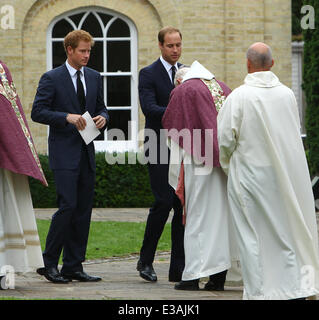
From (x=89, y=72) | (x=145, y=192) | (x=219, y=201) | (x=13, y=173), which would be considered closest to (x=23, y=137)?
(x=13, y=173)

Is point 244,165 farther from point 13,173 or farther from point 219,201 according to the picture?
point 13,173

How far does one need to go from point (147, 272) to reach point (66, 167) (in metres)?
1.20

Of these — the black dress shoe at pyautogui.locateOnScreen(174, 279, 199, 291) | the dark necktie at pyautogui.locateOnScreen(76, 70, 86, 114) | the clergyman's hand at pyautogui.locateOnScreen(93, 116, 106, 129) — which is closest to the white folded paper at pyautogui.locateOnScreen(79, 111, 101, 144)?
the clergyman's hand at pyautogui.locateOnScreen(93, 116, 106, 129)

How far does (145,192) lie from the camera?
16.5 m

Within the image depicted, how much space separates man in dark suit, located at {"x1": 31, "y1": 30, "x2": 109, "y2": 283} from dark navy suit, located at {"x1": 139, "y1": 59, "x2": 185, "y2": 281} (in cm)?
46

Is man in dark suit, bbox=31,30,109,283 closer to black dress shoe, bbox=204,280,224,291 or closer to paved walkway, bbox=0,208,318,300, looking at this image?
paved walkway, bbox=0,208,318,300

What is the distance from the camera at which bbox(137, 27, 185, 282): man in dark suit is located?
28.0 feet

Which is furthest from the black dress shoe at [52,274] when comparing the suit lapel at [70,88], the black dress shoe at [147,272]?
the suit lapel at [70,88]

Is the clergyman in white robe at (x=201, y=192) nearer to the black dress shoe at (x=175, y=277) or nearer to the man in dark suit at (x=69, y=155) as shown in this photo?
the black dress shoe at (x=175, y=277)

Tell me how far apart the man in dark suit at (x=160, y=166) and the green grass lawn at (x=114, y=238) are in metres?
1.89

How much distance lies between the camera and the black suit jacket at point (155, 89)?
28.4 ft

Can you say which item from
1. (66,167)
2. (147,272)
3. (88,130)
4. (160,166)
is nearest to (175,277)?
(147,272)
